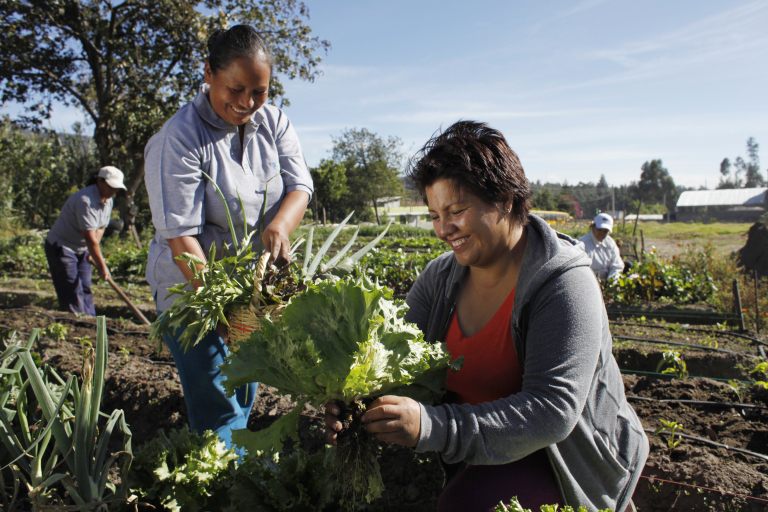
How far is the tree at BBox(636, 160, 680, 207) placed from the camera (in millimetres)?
81625

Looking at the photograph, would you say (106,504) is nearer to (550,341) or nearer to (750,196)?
(550,341)

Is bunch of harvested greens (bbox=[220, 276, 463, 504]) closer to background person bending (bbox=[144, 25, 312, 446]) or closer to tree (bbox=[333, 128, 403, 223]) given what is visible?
background person bending (bbox=[144, 25, 312, 446])

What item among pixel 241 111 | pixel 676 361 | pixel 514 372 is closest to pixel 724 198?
pixel 676 361

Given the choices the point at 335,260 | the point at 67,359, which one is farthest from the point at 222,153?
the point at 67,359

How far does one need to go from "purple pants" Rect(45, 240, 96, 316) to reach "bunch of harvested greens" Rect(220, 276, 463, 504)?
5.32m

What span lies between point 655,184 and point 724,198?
85.3 ft

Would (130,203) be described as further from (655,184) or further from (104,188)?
(655,184)

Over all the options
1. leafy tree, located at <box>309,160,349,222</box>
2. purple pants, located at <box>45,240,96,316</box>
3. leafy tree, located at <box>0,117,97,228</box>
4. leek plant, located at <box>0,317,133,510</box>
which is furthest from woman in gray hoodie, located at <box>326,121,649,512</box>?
leafy tree, located at <box>309,160,349,222</box>

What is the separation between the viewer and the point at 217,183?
2.14 meters

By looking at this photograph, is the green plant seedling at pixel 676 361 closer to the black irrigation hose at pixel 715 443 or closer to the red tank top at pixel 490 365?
the black irrigation hose at pixel 715 443

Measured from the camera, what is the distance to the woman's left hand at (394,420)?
1.30m

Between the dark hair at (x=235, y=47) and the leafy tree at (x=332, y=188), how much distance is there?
2872cm

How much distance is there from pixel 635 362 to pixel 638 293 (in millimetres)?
3372

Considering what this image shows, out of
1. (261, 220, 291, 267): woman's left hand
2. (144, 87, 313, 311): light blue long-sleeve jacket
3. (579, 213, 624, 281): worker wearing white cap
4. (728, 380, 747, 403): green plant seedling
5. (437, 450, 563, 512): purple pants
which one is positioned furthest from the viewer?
(579, 213, 624, 281): worker wearing white cap
